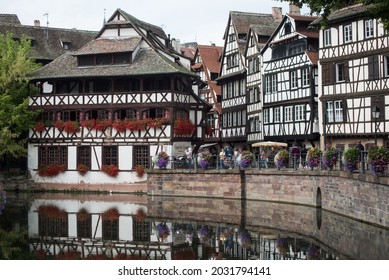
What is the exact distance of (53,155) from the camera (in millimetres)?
55125

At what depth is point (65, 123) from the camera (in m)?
53.9

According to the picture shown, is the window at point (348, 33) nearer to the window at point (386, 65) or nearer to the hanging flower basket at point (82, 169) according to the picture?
the window at point (386, 65)

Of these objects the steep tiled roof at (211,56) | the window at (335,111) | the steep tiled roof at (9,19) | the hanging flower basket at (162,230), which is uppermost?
the steep tiled roof at (9,19)

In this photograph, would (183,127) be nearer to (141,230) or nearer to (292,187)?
(292,187)

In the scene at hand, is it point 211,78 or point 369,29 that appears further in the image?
point 211,78

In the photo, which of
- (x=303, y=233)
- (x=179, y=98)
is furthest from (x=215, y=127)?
(x=303, y=233)

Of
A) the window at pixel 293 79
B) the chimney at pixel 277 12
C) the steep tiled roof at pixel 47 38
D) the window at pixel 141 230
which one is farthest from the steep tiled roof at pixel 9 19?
the window at pixel 141 230

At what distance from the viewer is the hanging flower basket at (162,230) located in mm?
29969

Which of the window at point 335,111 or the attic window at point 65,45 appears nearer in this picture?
the window at point 335,111

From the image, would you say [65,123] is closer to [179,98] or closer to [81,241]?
[179,98]

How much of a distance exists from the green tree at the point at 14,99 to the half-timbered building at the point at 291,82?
16.5 metres

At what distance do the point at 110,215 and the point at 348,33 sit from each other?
18.1 metres

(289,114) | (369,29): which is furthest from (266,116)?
(369,29)

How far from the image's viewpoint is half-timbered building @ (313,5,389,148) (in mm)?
43062
